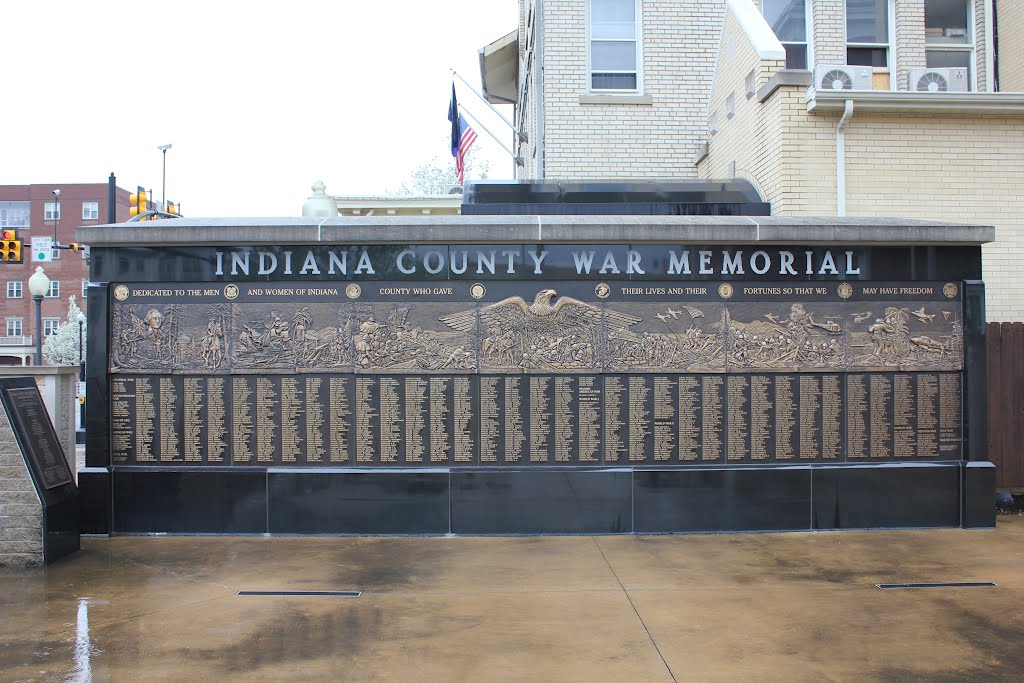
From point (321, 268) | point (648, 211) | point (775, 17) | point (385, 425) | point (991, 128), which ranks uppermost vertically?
point (775, 17)

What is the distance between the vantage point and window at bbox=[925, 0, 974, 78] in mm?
16250

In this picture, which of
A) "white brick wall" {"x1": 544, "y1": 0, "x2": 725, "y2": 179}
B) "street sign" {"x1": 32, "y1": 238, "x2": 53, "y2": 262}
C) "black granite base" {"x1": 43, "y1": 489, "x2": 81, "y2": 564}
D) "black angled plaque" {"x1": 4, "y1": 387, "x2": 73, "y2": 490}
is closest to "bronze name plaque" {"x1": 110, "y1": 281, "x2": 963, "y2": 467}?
"black angled plaque" {"x1": 4, "y1": 387, "x2": 73, "y2": 490}

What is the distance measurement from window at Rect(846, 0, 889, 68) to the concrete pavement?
1056 centimetres

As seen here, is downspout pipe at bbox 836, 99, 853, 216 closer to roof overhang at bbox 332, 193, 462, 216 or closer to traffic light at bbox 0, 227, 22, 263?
roof overhang at bbox 332, 193, 462, 216

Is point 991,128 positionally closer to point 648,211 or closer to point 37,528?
point 648,211

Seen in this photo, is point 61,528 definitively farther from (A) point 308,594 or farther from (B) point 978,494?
(B) point 978,494

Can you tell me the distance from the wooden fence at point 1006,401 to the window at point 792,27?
7.53m

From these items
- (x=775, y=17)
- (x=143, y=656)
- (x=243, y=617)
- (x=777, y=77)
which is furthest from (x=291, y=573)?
(x=775, y=17)

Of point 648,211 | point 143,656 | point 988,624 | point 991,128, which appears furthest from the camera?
point 991,128

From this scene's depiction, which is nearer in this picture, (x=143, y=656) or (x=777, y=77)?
(x=143, y=656)

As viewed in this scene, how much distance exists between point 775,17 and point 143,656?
52.2 feet

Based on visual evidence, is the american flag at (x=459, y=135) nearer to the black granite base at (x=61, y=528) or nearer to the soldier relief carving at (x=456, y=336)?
the soldier relief carving at (x=456, y=336)

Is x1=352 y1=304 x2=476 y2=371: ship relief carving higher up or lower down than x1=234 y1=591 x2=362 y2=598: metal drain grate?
higher up

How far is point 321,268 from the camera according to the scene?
9.41m
